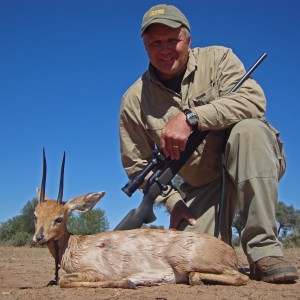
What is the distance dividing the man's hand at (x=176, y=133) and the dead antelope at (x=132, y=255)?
2.84 feet

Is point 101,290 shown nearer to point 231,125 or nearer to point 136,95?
point 231,125

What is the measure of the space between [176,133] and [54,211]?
1.41 meters

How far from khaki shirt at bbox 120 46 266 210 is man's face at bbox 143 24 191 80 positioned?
0.55 feet

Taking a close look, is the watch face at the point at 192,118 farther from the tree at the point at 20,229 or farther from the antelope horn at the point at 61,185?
the tree at the point at 20,229

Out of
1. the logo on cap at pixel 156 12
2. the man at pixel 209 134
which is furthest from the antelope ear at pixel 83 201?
the logo on cap at pixel 156 12

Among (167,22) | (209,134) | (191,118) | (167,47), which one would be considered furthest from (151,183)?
(167,22)

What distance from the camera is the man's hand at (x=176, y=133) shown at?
5.31 m

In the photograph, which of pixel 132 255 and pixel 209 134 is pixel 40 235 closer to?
pixel 132 255

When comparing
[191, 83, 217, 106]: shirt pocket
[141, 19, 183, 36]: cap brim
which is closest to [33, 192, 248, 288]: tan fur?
[191, 83, 217, 106]: shirt pocket

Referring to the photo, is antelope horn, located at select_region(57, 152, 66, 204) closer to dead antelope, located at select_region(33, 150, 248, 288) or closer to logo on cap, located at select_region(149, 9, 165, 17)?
dead antelope, located at select_region(33, 150, 248, 288)

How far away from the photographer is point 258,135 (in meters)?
5.28

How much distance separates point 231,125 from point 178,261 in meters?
1.55

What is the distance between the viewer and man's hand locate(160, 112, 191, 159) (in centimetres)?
531

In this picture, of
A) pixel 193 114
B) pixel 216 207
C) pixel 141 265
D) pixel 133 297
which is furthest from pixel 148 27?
pixel 133 297
